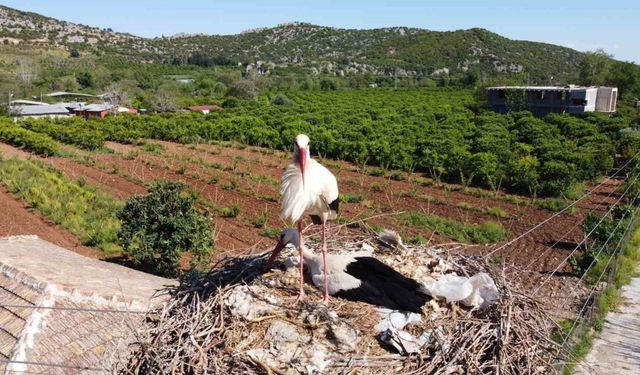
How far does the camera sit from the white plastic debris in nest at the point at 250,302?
4.18 metres

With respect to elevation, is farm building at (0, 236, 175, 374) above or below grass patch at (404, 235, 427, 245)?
above

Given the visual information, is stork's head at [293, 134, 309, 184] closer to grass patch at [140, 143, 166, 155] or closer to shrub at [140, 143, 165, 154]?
grass patch at [140, 143, 166, 155]

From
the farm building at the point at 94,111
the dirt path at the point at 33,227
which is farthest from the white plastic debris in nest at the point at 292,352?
the farm building at the point at 94,111

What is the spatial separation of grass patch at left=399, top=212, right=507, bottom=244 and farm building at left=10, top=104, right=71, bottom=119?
41.4m

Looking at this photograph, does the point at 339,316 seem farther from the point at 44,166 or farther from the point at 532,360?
the point at 44,166

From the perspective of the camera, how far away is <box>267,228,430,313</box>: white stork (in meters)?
4.23

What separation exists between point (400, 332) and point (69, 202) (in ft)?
57.4

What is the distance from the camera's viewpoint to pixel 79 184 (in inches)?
874

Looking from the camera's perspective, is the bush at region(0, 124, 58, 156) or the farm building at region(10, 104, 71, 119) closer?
the bush at region(0, 124, 58, 156)

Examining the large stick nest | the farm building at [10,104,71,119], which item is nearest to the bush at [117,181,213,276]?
the large stick nest

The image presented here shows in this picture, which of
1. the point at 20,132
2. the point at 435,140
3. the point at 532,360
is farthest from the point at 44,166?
the point at 532,360

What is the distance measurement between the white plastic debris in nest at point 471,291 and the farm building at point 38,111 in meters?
50.3

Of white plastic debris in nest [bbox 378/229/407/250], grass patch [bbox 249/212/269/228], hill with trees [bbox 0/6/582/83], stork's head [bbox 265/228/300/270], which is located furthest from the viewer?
hill with trees [bbox 0/6/582/83]

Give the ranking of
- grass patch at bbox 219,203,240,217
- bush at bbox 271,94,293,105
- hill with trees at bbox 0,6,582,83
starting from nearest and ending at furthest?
grass patch at bbox 219,203,240,217
bush at bbox 271,94,293,105
hill with trees at bbox 0,6,582,83
